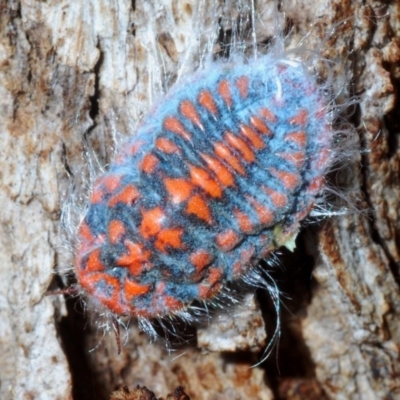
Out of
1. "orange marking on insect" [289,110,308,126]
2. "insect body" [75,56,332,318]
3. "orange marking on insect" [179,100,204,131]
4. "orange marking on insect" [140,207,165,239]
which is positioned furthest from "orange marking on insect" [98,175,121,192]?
"orange marking on insect" [289,110,308,126]

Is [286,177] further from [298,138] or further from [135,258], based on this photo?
[135,258]

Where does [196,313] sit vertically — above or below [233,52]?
below

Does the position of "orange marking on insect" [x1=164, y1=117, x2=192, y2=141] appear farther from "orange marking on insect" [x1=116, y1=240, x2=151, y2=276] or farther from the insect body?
"orange marking on insect" [x1=116, y1=240, x2=151, y2=276]

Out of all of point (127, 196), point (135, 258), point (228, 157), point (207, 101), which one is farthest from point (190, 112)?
point (135, 258)

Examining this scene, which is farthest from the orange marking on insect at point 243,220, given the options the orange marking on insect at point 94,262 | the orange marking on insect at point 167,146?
the orange marking on insect at point 94,262

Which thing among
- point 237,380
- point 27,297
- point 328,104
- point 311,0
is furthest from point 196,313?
point 311,0

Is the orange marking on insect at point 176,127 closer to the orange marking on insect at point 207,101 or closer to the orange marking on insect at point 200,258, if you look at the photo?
the orange marking on insect at point 207,101

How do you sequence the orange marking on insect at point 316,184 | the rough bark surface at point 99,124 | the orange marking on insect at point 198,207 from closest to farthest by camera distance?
the orange marking on insect at point 198,207 → the orange marking on insect at point 316,184 → the rough bark surface at point 99,124

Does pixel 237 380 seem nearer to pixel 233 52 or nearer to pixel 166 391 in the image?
pixel 166 391
